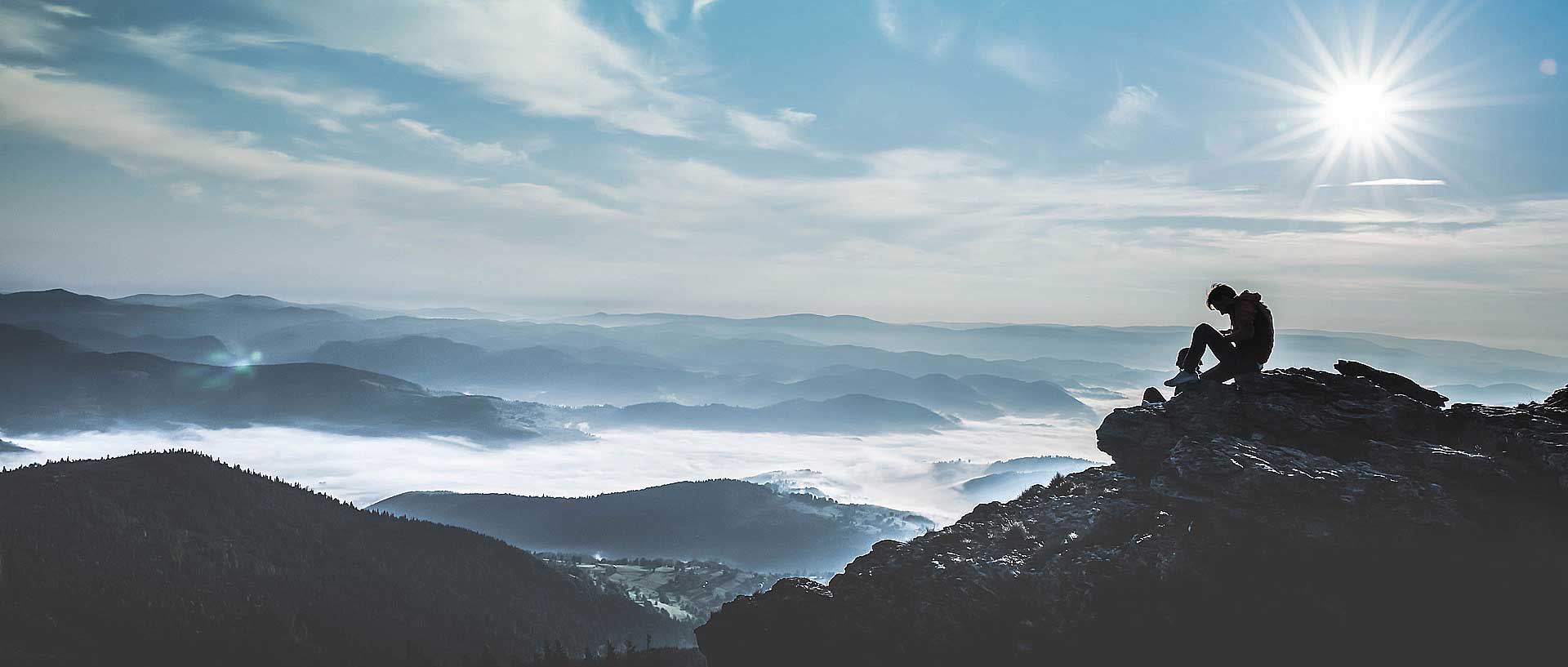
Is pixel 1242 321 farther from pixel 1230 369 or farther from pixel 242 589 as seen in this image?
pixel 242 589

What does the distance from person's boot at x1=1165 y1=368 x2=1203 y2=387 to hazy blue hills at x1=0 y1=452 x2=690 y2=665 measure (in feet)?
455

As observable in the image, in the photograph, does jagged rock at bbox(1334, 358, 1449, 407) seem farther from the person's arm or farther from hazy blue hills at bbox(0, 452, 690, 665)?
hazy blue hills at bbox(0, 452, 690, 665)

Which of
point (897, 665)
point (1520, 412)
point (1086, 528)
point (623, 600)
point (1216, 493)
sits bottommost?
point (623, 600)

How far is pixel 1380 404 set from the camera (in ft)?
101

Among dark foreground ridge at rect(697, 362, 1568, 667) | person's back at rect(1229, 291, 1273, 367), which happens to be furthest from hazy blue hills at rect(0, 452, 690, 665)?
person's back at rect(1229, 291, 1273, 367)

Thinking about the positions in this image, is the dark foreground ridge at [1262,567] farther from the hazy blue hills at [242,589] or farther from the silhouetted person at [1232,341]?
the hazy blue hills at [242,589]

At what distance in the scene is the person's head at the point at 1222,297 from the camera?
29.5 m

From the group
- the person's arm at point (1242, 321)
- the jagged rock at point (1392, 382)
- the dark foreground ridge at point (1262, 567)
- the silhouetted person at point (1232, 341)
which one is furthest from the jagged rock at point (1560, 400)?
the person's arm at point (1242, 321)

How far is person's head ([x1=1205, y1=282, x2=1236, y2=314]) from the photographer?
96.8 ft

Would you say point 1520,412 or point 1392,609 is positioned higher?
point 1520,412

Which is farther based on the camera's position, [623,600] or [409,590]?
[623,600]

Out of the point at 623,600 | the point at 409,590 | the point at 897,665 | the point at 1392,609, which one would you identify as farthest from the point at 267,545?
the point at 1392,609

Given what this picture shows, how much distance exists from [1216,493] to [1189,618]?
4600 mm

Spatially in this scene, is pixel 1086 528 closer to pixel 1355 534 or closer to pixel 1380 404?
pixel 1355 534
